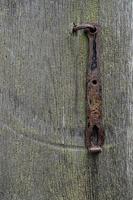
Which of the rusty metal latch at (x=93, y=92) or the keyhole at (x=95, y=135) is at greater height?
the rusty metal latch at (x=93, y=92)

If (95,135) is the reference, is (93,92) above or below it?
above

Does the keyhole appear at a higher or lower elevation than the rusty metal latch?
lower

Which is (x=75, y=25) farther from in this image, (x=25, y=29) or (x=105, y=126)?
(x=105, y=126)

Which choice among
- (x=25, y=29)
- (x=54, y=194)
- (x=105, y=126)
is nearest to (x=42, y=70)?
(x=25, y=29)
